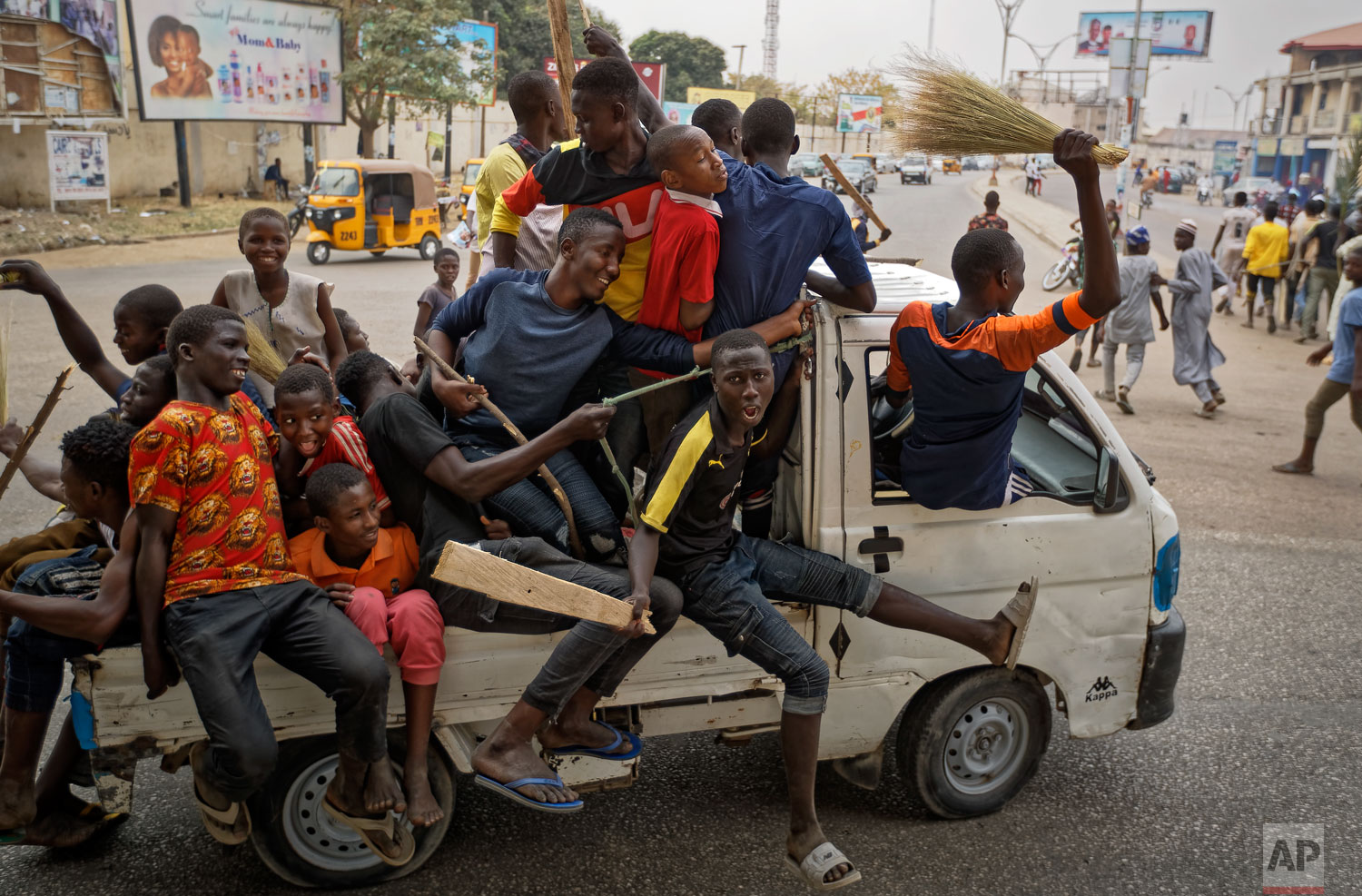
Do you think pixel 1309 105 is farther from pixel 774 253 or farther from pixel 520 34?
pixel 774 253

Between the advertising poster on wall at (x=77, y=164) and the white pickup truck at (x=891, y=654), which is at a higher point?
the advertising poster on wall at (x=77, y=164)

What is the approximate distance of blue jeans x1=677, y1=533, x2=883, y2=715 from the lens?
315 centimetres

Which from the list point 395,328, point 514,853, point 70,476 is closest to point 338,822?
point 514,853

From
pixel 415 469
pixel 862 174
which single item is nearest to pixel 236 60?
pixel 862 174

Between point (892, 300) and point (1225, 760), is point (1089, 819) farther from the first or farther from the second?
point (892, 300)

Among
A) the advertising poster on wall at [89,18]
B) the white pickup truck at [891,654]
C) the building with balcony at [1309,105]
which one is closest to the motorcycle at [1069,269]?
the white pickup truck at [891,654]

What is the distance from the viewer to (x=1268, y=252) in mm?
14750

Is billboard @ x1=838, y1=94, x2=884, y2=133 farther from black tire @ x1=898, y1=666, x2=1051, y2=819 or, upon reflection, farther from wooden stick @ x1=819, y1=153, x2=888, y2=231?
black tire @ x1=898, y1=666, x2=1051, y2=819

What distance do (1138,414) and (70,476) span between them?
9.34 m

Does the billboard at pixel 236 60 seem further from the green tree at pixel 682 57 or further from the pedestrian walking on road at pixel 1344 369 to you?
the green tree at pixel 682 57

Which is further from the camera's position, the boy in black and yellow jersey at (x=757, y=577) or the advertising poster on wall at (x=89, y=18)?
the advertising poster on wall at (x=89, y=18)

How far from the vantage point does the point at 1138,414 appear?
397 inches

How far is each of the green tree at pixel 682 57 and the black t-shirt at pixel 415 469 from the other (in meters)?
65.3

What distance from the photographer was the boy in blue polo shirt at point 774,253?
3.38m
